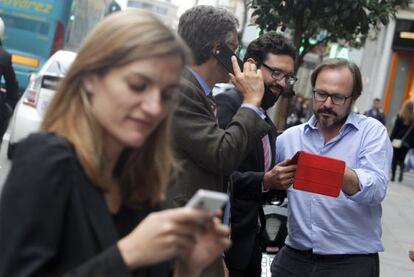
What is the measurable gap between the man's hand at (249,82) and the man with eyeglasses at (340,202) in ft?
1.89

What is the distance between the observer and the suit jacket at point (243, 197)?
12.0 feet

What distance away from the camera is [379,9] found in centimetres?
866

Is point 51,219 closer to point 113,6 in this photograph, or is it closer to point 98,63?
point 98,63

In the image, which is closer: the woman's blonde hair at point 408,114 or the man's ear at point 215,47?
the man's ear at point 215,47

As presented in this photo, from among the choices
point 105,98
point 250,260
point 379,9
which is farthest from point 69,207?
point 379,9

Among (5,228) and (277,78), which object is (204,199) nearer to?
(5,228)

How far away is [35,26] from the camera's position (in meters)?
19.4

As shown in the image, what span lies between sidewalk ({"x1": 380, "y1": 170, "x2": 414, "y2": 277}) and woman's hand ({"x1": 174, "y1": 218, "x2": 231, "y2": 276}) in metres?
6.55

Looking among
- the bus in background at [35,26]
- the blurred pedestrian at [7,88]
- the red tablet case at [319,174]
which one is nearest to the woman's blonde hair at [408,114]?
the bus in background at [35,26]

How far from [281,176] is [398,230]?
8.15 m

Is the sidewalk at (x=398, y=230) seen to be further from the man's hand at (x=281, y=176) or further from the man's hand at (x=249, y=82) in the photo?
the man's hand at (x=249, y=82)

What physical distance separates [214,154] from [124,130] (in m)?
1.16

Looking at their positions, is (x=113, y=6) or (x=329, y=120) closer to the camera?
(x=329, y=120)

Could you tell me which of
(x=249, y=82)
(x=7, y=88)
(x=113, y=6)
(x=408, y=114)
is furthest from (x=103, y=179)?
(x=113, y=6)
